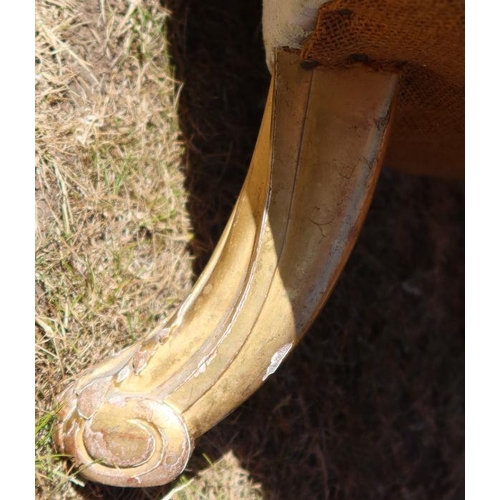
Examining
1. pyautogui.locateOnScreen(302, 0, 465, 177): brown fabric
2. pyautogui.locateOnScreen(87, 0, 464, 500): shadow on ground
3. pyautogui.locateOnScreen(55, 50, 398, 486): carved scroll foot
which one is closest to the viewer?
pyautogui.locateOnScreen(302, 0, 465, 177): brown fabric

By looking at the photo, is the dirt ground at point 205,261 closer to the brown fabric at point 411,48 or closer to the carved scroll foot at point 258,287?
the carved scroll foot at point 258,287

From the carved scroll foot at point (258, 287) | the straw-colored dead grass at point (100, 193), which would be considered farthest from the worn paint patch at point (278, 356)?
the straw-colored dead grass at point (100, 193)

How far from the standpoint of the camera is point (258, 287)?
3.27 ft

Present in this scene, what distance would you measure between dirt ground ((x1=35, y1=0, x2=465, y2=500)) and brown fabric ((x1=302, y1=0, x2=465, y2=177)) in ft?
1.25

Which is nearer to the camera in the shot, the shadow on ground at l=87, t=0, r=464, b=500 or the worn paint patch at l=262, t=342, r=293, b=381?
the worn paint patch at l=262, t=342, r=293, b=381

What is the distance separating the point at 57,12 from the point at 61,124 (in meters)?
0.18

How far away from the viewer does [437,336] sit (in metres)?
1.61

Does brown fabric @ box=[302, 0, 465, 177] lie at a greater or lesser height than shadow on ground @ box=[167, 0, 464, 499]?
greater

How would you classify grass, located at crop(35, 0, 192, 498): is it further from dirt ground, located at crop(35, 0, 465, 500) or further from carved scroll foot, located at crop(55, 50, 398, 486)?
carved scroll foot, located at crop(55, 50, 398, 486)

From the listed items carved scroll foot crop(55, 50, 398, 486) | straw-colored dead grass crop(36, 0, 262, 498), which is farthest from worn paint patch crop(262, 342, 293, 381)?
straw-colored dead grass crop(36, 0, 262, 498)

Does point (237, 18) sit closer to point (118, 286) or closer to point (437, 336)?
point (118, 286)

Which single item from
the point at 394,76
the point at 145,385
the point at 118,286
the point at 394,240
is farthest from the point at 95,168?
the point at 394,240

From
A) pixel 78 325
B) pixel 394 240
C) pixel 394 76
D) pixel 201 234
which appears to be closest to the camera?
pixel 394 76

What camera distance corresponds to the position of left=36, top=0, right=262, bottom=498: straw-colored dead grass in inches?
45.4
